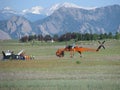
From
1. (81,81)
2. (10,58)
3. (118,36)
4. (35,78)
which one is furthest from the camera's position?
(118,36)

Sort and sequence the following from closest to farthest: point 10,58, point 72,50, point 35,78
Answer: point 35,78 < point 10,58 < point 72,50

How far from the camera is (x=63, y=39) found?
139000mm

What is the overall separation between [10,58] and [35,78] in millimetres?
21126

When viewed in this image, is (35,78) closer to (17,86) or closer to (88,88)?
(17,86)

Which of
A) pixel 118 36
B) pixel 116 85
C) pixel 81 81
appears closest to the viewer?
pixel 116 85

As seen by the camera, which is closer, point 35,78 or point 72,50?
point 35,78

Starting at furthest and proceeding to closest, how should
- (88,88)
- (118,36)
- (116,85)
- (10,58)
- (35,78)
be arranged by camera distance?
(118,36)
(10,58)
(35,78)
(116,85)
(88,88)

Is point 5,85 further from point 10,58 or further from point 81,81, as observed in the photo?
point 10,58

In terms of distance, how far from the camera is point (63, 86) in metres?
19.0

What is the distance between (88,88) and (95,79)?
402cm

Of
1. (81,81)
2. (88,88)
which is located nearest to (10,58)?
(81,81)

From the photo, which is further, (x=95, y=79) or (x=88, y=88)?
(x=95, y=79)

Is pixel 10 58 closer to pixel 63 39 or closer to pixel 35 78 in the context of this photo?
pixel 35 78

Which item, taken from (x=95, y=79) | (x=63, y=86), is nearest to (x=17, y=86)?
(x=63, y=86)
